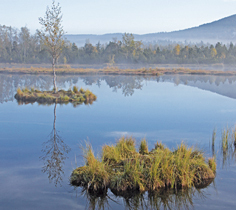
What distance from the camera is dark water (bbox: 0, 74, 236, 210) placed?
15.8 feet

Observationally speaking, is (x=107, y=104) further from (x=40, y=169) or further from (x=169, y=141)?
(x=40, y=169)

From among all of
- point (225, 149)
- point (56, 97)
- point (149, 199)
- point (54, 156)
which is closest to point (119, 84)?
point (56, 97)

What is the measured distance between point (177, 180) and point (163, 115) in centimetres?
651

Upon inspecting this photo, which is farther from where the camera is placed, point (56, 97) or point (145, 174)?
point (56, 97)

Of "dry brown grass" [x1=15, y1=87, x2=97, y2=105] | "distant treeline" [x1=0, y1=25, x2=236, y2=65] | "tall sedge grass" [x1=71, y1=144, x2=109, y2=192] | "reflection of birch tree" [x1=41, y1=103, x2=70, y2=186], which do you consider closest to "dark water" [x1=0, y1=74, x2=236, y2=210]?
"reflection of birch tree" [x1=41, y1=103, x2=70, y2=186]

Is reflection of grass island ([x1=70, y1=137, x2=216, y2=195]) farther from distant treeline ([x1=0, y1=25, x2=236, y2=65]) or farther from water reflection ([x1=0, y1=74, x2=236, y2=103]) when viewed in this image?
distant treeline ([x1=0, y1=25, x2=236, y2=65])

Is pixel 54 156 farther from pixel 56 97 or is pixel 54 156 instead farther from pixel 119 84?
pixel 119 84

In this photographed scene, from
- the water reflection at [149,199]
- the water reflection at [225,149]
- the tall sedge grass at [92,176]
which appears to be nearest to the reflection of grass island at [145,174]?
the tall sedge grass at [92,176]

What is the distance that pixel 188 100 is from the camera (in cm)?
1600

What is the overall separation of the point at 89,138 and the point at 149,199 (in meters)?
3.60

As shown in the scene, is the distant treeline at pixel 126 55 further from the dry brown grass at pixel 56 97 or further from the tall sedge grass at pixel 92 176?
the tall sedge grass at pixel 92 176

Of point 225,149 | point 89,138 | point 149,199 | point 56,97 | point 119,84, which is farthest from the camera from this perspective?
point 119,84

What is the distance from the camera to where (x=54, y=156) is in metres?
6.74

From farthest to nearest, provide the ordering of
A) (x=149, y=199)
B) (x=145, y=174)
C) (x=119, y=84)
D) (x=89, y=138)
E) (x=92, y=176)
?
(x=119, y=84), (x=89, y=138), (x=145, y=174), (x=92, y=176), (x=149, y=199)
